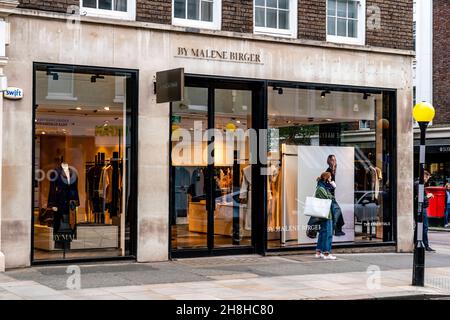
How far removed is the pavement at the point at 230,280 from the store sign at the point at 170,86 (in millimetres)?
3208

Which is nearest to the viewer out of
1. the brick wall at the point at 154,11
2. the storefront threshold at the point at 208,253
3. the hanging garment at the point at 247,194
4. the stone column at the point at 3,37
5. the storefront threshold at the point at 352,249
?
the stone column at the point at 3,37

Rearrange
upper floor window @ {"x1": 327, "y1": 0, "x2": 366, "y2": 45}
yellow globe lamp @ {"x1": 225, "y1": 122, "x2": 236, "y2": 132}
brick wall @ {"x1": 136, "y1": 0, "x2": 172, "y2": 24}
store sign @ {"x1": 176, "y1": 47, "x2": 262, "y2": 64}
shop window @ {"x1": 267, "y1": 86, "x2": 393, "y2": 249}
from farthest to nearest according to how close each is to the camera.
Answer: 1. upper floor window @ {"x1": 327, "y1": 0, "x2": 366, "y2": 45}
2. shop window @ {"x1": 267, "y1": 86, "x2": 393, "y2": 249}
3. yellow globe lamp @ {"x1": 225, "y1": 122, "x2": 236, "y2": 132}
4. store sign @ {"x1": 176, "y1": 47, "x2": 262, "y2": 64}
5. brick wall @ {"x1": 136, "y1": 0, "x2": 172, "y2": 24}

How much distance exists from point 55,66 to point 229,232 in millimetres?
5154

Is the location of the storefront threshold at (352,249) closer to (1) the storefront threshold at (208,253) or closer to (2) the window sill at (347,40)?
(1) the storefront threshold at (208,253)

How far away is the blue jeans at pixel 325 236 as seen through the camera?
1548 centimetres

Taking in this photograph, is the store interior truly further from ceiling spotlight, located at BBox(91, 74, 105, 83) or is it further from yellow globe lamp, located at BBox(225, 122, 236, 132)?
ceiling spotlight, located at BBox(91, 74, 105, 83)

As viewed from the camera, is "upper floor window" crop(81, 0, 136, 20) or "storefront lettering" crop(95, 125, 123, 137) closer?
"upper floor window" crop(81, 0, 136, 20)

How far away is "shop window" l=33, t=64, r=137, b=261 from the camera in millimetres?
13938

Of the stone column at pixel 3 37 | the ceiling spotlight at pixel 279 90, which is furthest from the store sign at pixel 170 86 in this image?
the ceiling spotlight at pixel 279 90

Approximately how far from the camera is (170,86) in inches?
548

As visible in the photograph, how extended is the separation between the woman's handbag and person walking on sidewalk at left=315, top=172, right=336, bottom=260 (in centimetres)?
14

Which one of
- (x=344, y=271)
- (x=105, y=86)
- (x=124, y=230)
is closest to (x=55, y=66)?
(x=105, y=86)

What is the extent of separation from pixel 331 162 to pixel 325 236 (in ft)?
6.91

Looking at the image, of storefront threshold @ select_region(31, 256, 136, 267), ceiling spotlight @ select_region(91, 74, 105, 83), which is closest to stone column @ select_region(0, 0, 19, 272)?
storefront threshold @ select_region(31, 256, 136, 267)
